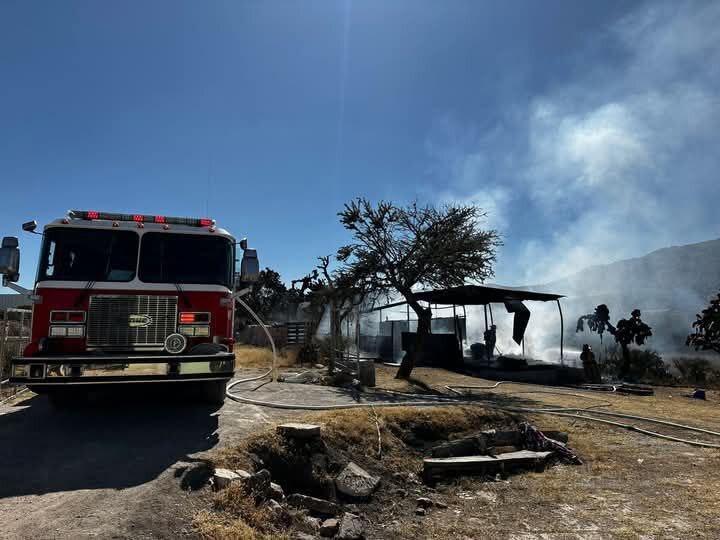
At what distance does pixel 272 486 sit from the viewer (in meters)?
4.82

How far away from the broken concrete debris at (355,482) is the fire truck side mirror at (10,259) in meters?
5.51

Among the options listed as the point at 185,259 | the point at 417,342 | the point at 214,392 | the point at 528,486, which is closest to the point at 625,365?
the point at 417,342

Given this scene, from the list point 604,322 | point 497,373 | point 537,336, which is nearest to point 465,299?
point 497,373

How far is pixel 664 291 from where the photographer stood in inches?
3305

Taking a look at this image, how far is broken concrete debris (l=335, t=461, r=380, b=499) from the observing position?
18.1ft

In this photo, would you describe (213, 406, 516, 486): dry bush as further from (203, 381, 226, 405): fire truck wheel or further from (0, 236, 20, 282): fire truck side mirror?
(0, 236, 20, 282): fire truck side mirror

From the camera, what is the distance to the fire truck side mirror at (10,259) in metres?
6.50

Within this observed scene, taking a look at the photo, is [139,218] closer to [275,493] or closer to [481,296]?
[275,493]

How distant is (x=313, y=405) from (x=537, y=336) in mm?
43802

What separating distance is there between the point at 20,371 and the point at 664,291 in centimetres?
9905

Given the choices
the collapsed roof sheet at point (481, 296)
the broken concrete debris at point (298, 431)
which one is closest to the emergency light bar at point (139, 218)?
the broken concrete debris at point (298, 431)

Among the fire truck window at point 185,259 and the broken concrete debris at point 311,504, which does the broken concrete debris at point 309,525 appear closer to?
the broken concrete debris at point 311,504

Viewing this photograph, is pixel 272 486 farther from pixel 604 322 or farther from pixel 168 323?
pixel 604 322

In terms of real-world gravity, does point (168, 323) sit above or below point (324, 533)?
above
